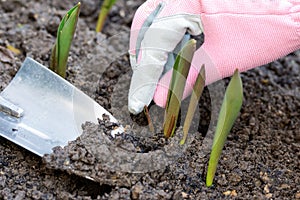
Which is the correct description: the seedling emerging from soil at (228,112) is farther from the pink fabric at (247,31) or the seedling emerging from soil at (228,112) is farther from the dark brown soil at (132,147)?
the pink fabric at (247,31)

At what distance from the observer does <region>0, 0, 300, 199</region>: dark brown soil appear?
3.74 feet

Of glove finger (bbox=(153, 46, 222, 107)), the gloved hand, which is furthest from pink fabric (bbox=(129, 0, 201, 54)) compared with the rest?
glove finger (bbox=(153, 46, 222, 107))

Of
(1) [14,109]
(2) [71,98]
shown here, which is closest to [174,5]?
(2) [71,98]

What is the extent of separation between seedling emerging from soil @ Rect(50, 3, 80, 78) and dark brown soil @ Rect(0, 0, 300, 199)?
7 centimetres

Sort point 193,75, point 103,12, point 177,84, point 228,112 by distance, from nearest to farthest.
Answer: point 228,112 → point 177,84 → point 193,75 → point 103,12

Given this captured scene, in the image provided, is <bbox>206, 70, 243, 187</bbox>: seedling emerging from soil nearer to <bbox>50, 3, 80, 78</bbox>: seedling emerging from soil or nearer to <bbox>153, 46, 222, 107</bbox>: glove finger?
<bbox>153, 46, 222, 107</bbox>: glove finger

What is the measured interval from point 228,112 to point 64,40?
48 cm

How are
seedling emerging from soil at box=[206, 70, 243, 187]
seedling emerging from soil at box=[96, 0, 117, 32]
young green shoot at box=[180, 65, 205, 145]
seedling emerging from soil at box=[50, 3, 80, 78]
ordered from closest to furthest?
seedling emerging from soil at box=[206, 70, 243, 187]
young green shoot at box=[180, 65, 205, 145]
seedling emerging from soil at box=[50, 3, 80, 78]
seedling emerging from soil at box=[96, 0, 117, 32]

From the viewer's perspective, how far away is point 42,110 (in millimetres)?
1281

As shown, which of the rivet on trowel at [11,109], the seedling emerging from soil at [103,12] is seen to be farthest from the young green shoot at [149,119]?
the seedling emerging from soil at [103,12]

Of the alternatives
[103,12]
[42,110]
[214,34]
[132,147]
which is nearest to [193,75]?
[214,34]

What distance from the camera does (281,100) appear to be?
5.14 feet

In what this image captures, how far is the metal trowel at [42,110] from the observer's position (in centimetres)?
122

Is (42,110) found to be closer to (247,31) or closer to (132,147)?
(132,147)
